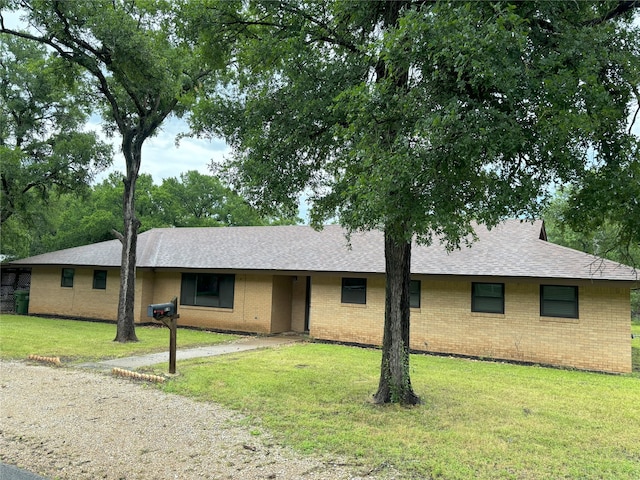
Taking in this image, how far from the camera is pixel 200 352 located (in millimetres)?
13141

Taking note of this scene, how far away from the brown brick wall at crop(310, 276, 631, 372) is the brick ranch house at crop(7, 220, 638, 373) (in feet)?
0.10

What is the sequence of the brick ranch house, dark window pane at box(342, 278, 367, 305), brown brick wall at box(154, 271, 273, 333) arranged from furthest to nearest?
brown brick wall at box(154, 271, 273, 333), dark window pane at box(342, 278, 367, 305), the brick ranch house

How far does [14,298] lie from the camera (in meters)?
24.9

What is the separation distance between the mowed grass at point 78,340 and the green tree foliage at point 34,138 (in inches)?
265

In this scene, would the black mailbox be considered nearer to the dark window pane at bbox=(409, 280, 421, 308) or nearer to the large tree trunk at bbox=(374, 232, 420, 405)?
the large tree trunk at bbox=(374, 232, 420, 405)

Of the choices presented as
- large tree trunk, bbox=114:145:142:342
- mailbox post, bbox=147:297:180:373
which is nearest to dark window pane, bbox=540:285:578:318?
mailbox post, bbox=147:297:180:373

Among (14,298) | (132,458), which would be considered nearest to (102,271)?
(14,298)

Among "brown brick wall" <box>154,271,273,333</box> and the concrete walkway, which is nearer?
the concrete walkway

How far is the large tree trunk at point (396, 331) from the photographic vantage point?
25.4ft

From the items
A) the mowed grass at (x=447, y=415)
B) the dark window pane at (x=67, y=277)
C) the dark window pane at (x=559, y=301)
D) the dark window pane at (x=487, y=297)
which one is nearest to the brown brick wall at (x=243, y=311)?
the mowed grass at (x=447, y=415)

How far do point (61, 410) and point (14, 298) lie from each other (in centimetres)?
2186

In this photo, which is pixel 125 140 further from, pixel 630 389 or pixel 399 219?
pixel 630 389

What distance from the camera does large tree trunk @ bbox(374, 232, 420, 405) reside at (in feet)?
25.4

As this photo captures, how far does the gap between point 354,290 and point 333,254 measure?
1931mm
